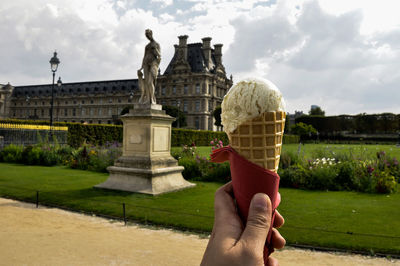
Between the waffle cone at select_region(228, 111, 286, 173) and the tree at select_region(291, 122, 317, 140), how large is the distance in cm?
5750

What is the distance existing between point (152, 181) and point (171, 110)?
50671 millimetres

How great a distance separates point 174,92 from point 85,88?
27.5 meters

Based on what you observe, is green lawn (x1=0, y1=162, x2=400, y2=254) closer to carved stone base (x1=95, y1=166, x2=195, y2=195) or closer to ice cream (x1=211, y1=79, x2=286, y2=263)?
carved stone base (x1=95, y1=166, x2=195, y2=195)

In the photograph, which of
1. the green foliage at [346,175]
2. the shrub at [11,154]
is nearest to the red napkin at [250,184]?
the green foliage at [346,175]

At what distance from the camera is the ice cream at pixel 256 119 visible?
173 centimetres

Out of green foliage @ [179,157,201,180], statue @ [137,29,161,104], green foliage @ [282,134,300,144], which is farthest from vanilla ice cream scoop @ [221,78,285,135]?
green foliage @ [282,134,300,144]

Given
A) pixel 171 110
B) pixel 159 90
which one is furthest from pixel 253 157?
pixel 159 90

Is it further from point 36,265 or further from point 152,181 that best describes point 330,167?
point 36,265

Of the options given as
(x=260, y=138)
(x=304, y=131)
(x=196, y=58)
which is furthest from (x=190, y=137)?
(x=260, y=138)

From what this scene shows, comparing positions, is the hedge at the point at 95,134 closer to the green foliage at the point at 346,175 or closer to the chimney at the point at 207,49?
the green foliage at the point at 346,175

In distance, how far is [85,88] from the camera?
257 feet

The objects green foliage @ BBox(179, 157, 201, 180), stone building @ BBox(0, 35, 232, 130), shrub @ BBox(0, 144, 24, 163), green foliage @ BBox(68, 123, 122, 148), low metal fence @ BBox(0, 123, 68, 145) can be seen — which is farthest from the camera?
stone building @ BBox(0, 35, 232, 130)

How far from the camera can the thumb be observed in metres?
1.43

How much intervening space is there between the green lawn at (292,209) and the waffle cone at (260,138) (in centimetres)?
279
